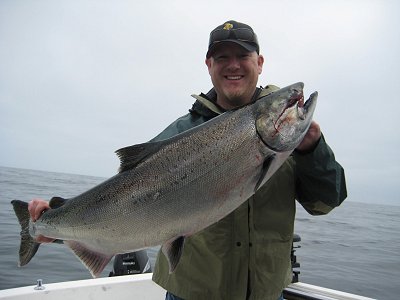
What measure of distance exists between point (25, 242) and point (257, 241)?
2261 millimetres

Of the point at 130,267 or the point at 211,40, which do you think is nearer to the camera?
the point at 211,40

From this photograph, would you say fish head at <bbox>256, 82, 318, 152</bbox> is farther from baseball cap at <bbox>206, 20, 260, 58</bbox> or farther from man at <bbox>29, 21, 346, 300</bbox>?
baseball cap at <bbox>206, 20, 260, 58</bbox>

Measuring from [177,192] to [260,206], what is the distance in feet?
2.29

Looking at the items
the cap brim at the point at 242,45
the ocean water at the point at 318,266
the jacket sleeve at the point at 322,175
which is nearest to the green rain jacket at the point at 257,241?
the jacket sleeve at the point at 322,175

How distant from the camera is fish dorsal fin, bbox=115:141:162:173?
2.95m

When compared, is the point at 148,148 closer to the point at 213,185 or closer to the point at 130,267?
the point at 213,185

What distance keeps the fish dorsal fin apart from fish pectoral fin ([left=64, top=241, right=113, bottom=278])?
0.78m

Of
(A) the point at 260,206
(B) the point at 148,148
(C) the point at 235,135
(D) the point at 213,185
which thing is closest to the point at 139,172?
(B) the point at 148,148

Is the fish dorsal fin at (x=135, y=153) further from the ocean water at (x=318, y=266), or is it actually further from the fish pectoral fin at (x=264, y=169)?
the ocean water at (x=318, y=266)

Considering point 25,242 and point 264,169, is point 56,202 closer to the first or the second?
point 25,242

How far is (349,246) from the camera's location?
73.6 ft

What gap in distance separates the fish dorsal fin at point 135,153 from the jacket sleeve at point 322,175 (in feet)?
3.80

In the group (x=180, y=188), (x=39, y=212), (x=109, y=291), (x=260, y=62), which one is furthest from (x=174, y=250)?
(x=109, y=291)

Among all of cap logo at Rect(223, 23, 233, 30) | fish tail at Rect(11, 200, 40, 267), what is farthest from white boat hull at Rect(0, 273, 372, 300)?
cap logo at Rect(223, 23, 233, 30)
